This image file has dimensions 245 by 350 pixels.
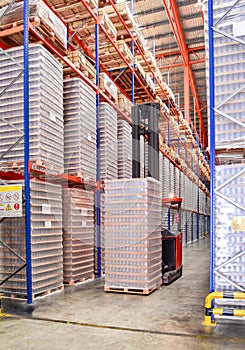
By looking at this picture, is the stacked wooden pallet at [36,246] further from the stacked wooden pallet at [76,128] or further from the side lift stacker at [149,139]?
the side lift stacker at [149,139]

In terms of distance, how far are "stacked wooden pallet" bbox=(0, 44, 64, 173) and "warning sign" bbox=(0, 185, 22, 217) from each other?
0.58 metres

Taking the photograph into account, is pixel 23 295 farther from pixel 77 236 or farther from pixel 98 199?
pixel 98 199

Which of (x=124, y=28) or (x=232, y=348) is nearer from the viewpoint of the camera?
(x=232, y=348)

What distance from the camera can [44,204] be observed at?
5.91 meters

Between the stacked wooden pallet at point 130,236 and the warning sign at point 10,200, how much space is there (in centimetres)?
171

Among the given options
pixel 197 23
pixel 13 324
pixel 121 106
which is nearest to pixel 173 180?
pixel 121 106

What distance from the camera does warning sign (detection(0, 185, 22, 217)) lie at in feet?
17.5

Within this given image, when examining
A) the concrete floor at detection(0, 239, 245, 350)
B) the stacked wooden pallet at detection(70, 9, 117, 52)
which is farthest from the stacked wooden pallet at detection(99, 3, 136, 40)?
the concrete floor at detection(0, 239, 245, 350)

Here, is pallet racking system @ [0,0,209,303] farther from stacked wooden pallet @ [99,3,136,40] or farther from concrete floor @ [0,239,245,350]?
concrete floor @ [0,239,245,350]

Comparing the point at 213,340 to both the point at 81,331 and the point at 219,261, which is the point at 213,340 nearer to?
the point at 219,261

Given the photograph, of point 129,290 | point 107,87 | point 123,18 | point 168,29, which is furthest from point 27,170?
point 168,29

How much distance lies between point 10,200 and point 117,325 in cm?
241

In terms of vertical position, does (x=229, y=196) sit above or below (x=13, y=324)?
above

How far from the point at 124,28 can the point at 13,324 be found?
7.81 metres
